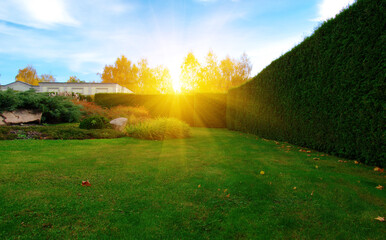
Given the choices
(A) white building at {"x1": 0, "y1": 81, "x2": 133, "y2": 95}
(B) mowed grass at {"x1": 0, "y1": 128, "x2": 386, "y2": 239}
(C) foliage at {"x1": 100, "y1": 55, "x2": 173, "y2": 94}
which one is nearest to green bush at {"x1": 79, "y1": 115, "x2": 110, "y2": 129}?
(B) mowed grass at {"x1": 0, "y1": 128, "x2": 386, "y2": 239}

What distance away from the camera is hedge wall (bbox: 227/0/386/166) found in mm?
3729

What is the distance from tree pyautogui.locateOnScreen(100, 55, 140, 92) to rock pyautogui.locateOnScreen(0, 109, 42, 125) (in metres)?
35.7

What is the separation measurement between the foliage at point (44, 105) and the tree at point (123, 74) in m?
34.6

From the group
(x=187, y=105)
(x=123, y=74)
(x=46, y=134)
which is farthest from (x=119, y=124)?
(x=123, y=74)

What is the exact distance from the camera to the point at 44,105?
10.8m

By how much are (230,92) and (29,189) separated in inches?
503

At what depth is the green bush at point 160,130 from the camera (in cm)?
801

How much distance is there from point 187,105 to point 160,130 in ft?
28.8

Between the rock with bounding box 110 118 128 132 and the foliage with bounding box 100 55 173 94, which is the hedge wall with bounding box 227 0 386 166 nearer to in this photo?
the rock with bounding box 110 118 128 132

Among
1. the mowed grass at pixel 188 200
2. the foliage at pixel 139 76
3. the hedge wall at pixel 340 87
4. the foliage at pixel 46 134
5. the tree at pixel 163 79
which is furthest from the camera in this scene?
the foliage at pixel 139 76

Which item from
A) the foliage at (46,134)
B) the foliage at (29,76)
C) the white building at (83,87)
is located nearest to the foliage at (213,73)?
the white building at (83,87)

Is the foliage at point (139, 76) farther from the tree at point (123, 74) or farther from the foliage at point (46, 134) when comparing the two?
the foliage at point (46, 134)

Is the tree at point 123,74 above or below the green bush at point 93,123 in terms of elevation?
above

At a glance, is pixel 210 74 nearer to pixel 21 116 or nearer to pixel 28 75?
pixel 21 116
